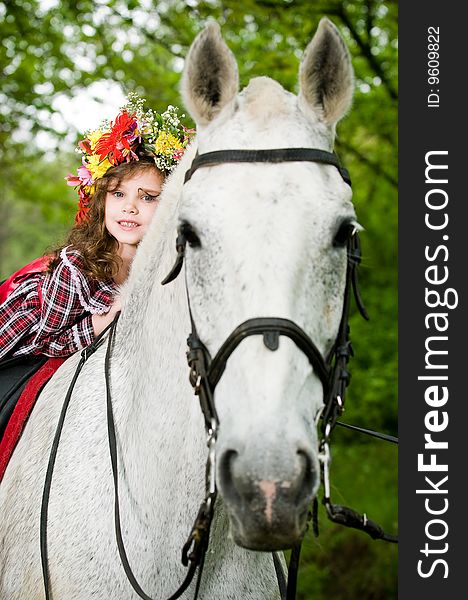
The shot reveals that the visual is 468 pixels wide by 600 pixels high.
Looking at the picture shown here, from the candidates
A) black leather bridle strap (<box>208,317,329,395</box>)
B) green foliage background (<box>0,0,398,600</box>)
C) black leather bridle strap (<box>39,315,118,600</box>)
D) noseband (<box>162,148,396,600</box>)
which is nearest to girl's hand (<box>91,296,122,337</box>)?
black leather bridle strap (<box>39,315,118,600</box>)

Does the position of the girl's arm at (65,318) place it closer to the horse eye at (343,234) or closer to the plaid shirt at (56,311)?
the plaid shirt at (56,311)

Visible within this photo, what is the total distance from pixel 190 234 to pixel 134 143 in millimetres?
1665

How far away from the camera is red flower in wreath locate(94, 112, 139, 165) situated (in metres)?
3.65

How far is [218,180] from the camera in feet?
7.18

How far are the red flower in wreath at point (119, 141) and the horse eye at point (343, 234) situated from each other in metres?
1.73

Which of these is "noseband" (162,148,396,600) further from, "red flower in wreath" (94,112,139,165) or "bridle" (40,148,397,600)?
"red flower in wreath" (94,112,139,165)

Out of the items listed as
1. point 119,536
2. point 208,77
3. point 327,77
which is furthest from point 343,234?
Result: point 119,536

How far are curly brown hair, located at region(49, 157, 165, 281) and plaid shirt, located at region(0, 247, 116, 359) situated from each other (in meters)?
0.05

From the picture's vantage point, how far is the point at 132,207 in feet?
11.8

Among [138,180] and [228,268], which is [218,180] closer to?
[228,268]

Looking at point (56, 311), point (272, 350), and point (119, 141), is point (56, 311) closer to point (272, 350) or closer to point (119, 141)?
point (119, 141)

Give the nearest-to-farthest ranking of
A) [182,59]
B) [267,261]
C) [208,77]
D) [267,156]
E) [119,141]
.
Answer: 1. [267,261]
2. [267,156]
3. [208,77]
4. [119,141]
5. [182,59]

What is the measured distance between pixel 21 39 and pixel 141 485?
19.8 ft

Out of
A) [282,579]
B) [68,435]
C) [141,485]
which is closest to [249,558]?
[282,579]
